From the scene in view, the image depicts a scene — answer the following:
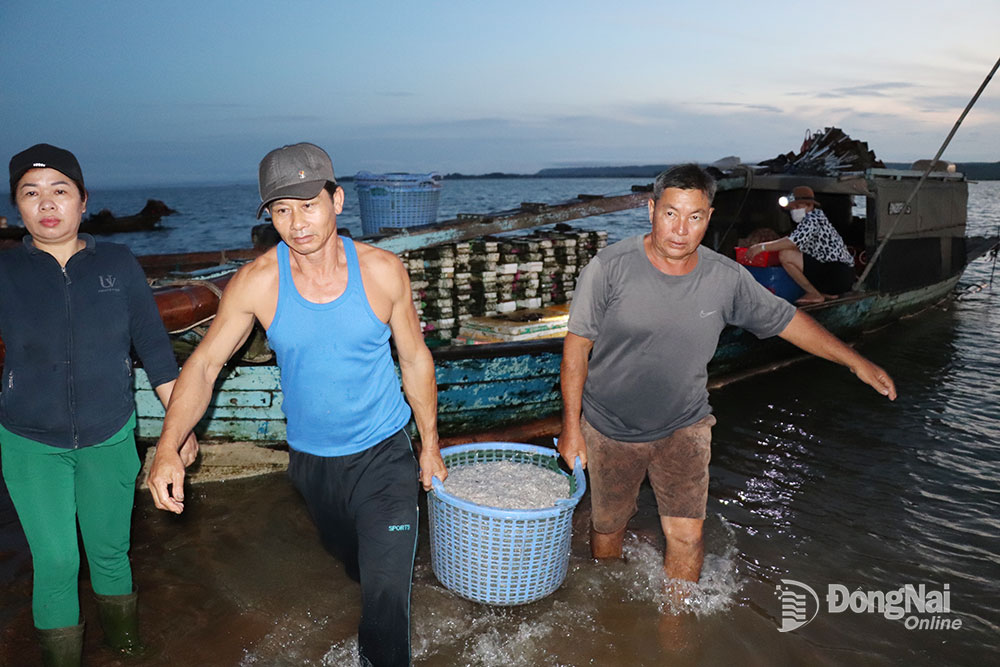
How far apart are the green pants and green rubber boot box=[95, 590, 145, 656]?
0.25 m

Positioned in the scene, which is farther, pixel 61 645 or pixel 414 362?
pixel 414 362

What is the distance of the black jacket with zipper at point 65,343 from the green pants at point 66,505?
9 centimetres

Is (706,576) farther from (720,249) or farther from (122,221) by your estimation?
(122,221)

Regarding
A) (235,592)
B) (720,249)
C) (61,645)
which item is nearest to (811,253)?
(720,249)

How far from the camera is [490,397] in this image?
7547 mm

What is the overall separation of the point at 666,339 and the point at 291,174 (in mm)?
2199

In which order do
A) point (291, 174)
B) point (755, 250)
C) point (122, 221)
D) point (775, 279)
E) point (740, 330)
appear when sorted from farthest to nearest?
point (122, 221) < point (775, 279) < point (755, 250) < point (740, 330) < point (291, 174)

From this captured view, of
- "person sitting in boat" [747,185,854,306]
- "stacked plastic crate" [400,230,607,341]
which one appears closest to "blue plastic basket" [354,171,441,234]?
"stacked plastic crate" [400,230,607,341]

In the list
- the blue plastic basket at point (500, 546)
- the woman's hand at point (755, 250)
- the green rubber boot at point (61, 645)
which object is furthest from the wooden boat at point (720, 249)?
the green rubber boot at point (61, 645)

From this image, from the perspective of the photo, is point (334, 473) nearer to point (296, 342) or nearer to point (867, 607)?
point (296, 342)

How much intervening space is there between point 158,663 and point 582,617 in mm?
2554

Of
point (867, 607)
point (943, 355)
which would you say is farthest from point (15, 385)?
point (943, 355)

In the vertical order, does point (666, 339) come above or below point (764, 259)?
above

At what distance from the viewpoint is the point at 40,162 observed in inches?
128
